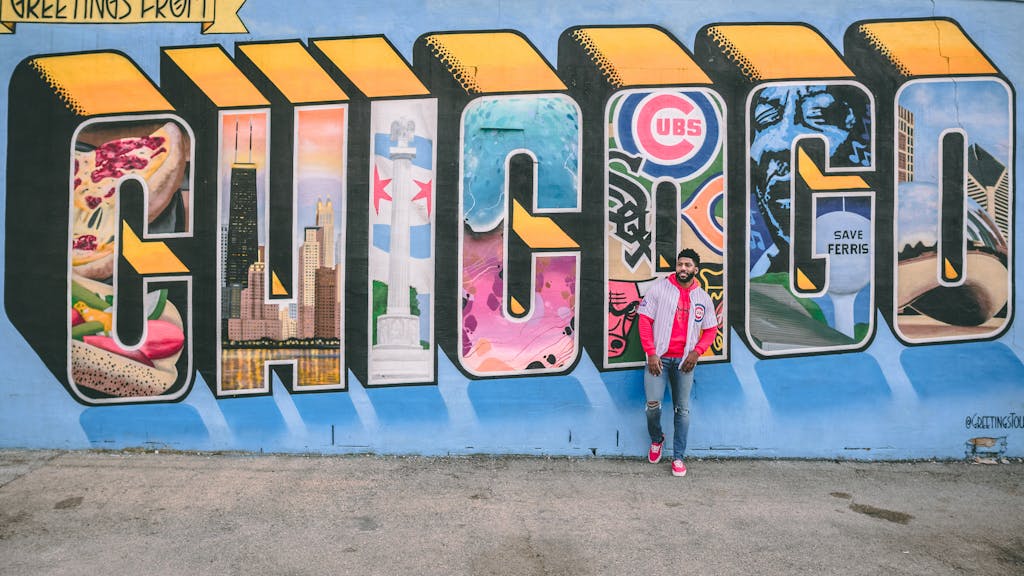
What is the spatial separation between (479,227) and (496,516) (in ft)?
7.86

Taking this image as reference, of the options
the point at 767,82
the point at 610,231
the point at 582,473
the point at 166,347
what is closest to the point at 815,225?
the point at 767,82

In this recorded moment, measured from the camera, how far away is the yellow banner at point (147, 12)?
18.7 feet

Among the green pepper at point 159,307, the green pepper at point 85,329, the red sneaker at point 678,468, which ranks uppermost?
the green pepper at point 159,307

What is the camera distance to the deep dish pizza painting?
224 inches

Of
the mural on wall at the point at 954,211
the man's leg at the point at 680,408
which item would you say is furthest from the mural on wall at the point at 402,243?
the mural on wall at the point at 954,211

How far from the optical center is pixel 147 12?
18.7 ft

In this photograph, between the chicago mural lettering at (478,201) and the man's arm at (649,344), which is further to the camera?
the chicago mural lettering at (478,201)

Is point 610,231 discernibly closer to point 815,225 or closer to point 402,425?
point 815,225

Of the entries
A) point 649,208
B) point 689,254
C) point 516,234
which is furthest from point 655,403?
point 516,234

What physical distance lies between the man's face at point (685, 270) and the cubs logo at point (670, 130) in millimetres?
855

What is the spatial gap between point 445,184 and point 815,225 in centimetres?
321

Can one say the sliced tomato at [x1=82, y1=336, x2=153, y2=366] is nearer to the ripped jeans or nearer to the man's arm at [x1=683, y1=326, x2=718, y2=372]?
the ripped jeans

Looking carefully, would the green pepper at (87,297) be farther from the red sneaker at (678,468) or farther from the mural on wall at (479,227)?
Answer: the red sneaker at (678,468)

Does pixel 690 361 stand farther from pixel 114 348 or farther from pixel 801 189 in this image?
pixel 114 348
